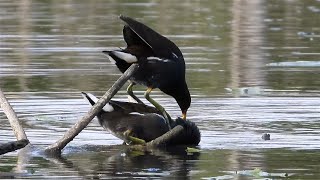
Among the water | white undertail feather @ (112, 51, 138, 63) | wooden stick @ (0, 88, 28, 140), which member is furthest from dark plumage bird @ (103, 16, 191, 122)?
wooden stick @ (0, 88, 28, 140)

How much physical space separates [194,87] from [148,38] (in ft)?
14.6

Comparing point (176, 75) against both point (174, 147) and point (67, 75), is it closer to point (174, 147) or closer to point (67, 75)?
point (174, 147)

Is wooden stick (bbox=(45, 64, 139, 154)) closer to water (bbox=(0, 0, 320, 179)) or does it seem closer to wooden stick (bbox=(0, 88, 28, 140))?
water (bbox=(0, 0, 320, 179))

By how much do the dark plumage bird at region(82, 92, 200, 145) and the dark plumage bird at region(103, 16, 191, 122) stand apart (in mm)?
134

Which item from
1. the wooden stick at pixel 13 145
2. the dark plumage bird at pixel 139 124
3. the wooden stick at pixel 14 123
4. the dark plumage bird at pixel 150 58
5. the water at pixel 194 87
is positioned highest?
the dark plumage bird at pixel 150 58

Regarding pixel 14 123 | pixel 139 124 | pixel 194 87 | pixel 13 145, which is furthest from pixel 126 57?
pixel 194 87

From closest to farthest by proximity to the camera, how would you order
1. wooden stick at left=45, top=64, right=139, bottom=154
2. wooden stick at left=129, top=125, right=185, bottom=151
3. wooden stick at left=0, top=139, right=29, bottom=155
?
wooden stick at left=0, top=139, right=29, bottom=155, wooden stick at left=45, top=64, right=139, bottom=154, wooden stick at left=129, top=125, right=185, bottom=151

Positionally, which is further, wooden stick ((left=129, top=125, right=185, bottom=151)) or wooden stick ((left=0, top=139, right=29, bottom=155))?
wooden stick ((left=129, top=125, right=185, bottom=151))

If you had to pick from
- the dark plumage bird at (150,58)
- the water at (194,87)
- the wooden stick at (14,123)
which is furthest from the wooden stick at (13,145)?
the dark plumage bird at (150,58)

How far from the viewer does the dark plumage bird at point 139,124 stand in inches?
437

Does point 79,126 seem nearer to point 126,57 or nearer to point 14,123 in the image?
point 14,123

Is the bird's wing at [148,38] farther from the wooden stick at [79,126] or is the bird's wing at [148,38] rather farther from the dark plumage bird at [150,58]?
the wooden stick at [79,126]

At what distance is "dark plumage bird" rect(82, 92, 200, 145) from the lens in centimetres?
1109

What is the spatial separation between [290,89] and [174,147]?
12.6 ft
